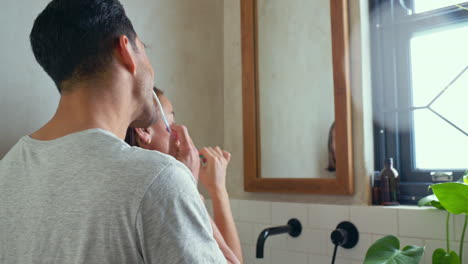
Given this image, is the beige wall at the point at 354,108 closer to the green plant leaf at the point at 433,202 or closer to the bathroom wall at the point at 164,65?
the bathroom wall at the point at 164,65

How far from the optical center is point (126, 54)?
73 centimetres

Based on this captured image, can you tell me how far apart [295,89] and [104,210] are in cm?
116

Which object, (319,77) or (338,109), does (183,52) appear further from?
(338,109)

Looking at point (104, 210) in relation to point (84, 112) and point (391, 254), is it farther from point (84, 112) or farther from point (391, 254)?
point (391, 254)

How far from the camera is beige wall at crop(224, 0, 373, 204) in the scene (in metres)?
1.45

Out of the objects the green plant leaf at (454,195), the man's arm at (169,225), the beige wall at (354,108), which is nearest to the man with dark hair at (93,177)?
the man's arm at (169,225)

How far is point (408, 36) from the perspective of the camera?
149cm

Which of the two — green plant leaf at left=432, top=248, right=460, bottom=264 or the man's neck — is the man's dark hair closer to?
the man's neck

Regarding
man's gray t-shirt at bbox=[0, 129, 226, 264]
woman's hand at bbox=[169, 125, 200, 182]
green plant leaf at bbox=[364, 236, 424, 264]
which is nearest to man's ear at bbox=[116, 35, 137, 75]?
man's gray t-shirt at bbox=[0, 129, 226, 264]

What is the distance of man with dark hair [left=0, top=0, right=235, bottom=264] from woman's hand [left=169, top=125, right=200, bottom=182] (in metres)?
0.57

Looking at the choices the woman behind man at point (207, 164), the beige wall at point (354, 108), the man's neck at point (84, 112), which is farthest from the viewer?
the beige wall at point (354, 108)

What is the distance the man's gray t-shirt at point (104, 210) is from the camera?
558mm

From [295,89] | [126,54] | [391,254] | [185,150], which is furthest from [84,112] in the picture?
[295,89]

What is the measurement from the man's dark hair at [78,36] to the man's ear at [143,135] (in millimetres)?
612
